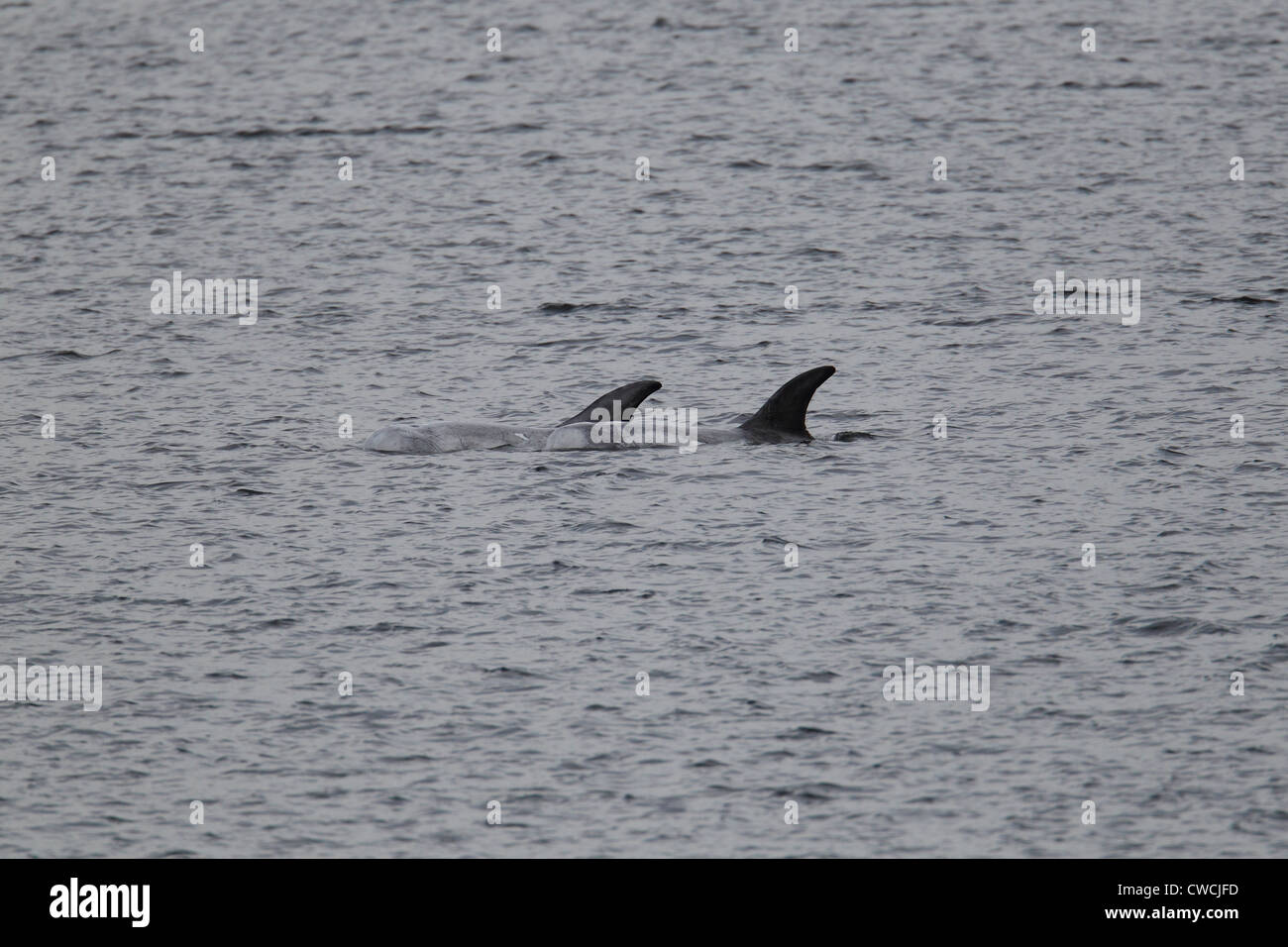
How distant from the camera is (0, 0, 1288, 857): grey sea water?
13.9m

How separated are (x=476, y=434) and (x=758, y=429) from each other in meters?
3.55

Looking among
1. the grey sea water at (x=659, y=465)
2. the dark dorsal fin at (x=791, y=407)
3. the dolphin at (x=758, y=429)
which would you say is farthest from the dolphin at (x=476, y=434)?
the dark dorsal fin at (x=791, y=407)

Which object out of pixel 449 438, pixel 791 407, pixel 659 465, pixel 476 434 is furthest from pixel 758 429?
pixel 449 438

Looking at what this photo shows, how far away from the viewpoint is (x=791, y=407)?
73.8 ft

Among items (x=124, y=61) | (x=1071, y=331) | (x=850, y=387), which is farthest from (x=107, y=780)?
(x=124, y=61)

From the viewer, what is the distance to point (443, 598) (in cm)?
1764

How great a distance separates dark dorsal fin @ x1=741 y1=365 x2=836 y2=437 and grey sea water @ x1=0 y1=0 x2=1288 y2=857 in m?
0.39

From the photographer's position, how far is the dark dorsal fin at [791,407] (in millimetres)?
22266

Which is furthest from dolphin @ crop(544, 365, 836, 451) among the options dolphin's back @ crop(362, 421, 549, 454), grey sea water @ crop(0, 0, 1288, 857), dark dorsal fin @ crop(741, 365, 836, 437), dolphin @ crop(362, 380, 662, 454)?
dolphin's back @ crop(362, 421, 549, 454)

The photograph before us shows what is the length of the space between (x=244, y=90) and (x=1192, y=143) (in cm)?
2366

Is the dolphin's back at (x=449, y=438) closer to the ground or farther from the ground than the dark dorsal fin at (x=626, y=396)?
closer to the ground

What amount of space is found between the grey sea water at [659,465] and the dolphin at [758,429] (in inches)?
11.5

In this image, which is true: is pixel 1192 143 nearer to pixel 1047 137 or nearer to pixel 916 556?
pixel 1047 137

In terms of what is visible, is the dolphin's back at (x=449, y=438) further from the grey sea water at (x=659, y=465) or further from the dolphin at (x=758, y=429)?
the grey sea water at (x=659, y=465)
